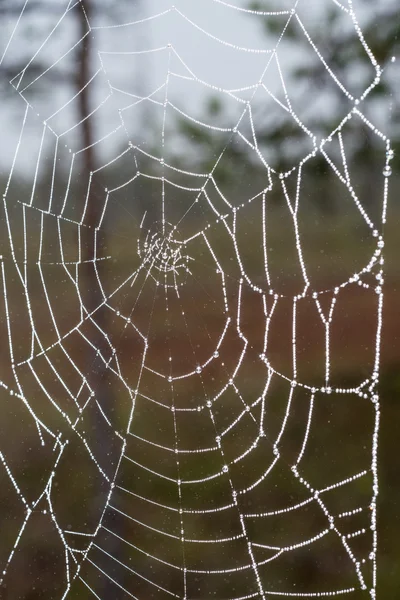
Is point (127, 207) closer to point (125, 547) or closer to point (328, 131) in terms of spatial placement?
point (328, 131)

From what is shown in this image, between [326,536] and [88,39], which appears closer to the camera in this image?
[88,39]

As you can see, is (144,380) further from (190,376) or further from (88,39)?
(88,39)

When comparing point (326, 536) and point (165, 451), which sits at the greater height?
point (165, 451)

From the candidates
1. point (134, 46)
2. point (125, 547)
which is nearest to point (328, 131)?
point (134, 46)

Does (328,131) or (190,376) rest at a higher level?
(328,131)

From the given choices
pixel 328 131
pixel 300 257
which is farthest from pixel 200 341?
pixel 328 131

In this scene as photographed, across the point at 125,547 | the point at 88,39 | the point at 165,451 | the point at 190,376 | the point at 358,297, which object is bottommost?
the point at 125,547
